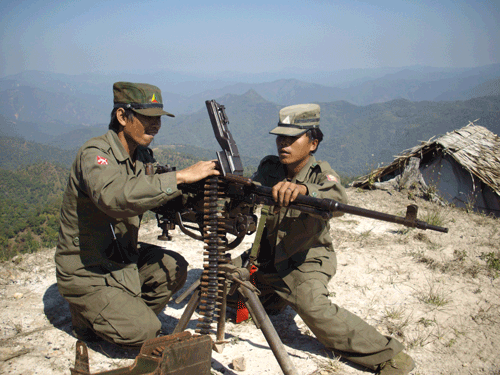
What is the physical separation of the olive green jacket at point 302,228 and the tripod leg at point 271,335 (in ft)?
2.74

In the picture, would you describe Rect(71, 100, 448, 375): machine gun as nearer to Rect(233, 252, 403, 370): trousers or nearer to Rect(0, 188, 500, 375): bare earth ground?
Rect(233, 252, 403, 370): trousers

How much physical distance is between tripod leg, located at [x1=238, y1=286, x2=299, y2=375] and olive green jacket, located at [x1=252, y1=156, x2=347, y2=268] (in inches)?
32.9

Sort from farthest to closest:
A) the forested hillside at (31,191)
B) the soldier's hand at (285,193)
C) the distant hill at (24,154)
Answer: the distant hill at (24,154)
the forested hillside at (31,191)
the soldier's hand at (285,193)

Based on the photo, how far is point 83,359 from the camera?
264 cm

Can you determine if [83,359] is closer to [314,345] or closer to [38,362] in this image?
[38,362]

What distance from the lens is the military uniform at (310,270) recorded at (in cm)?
336

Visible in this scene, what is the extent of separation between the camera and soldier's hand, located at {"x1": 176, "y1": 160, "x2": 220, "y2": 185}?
10.1 feet

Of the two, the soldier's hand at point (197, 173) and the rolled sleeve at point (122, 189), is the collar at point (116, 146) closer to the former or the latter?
the rolled sleeve at point (122, 189)

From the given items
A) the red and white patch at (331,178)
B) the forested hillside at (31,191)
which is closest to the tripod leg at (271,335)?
the red and white patch at (331,178)

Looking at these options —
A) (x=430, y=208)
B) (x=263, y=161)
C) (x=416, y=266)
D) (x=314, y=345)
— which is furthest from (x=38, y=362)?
(x=430, y=208)

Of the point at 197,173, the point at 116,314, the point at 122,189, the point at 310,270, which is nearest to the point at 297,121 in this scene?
the point at 197,173

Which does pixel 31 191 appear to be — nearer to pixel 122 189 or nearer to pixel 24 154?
pixel 24 154

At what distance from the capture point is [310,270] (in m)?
3.80

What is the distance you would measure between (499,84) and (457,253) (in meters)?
128
